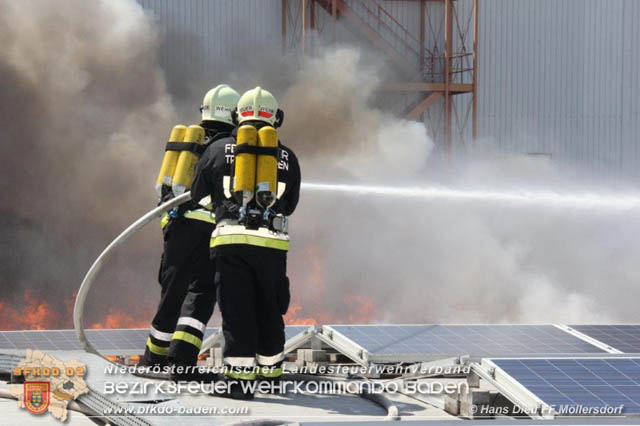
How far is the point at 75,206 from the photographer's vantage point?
16.2 meters

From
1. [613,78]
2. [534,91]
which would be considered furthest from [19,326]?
[613,78]

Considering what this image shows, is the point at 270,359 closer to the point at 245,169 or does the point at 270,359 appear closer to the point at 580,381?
the point at 245,169

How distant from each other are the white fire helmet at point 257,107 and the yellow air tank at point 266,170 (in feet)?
1.15

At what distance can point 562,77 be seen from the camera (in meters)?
17.3

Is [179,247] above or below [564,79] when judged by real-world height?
below

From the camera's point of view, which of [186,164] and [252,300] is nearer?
[252,300]

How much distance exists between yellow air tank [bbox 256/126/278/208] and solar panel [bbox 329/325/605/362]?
1.67 m

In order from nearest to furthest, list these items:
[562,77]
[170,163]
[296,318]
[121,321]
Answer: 1. [170,163]
2. [296,318]
3. [121,321]
4. [562,77]

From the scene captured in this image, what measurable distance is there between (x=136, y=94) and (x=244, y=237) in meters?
10.5

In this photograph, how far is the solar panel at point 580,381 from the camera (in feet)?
17.4

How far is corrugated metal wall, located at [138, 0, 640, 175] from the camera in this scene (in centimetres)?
1716

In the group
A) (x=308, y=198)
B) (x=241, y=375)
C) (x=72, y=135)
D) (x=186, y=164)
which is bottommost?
(x=241, y=375)

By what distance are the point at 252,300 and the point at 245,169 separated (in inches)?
33.2

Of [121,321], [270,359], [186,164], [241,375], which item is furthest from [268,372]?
[121,321]
